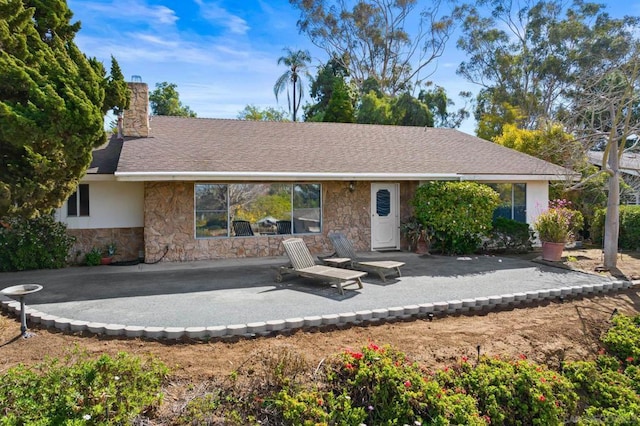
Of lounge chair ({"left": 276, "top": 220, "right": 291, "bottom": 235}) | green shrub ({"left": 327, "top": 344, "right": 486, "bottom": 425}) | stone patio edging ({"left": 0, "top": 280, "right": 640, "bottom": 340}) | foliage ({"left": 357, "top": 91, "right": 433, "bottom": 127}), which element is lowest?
green shrub ({"left": 327, "top": 344, "right": 486, "bottom": 425})

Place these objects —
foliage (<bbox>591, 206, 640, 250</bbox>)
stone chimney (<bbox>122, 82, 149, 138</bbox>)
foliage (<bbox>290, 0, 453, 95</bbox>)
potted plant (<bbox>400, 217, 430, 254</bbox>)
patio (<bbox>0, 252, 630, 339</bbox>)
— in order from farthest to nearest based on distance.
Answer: foliage (<bbox>290, 0, 453, 95</bbox>), foliage (<bbox>591, 206, 640, 250</bbox>), stone chimney (<bbox>122, 82, 149, 138</bbox>), potted plant (<bbox>400, 217, 430, 254</bbox>), patio (<bbox>0, 252, 630, 339</bbox>)

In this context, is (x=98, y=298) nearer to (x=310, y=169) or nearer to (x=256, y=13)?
(x=310, y=169)

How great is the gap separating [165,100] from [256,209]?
89.2 feet

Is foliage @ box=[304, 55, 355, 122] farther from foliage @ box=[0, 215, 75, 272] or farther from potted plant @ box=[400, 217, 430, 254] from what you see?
foliage @ box=[0, 215, 75, 272]

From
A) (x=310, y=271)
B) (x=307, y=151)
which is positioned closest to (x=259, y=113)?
(x=307, y=151)

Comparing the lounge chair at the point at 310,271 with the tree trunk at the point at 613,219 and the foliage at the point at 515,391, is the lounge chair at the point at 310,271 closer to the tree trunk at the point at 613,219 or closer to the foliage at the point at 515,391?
the foliage at the point at 515,391

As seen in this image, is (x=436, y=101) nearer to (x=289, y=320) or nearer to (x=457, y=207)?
(x=457, y=207)

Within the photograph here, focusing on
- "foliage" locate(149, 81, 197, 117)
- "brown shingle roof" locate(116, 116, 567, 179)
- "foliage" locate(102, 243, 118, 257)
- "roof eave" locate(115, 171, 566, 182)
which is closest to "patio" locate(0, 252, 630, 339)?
"foliage" locate(102, 243, 118, 257)

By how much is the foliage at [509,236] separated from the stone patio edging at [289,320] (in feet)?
16.6

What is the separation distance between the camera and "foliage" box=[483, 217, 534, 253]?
42.7 ft

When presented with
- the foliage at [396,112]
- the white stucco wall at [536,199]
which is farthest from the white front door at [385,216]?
the foliage at [396,112]

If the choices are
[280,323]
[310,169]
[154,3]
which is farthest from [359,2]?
[280,323]

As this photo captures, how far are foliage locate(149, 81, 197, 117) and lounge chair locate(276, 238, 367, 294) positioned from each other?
28.8 metres

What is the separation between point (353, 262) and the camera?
9977mm
